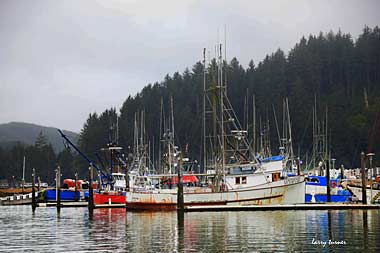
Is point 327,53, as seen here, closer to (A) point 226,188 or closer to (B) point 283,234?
(A) point 226,188

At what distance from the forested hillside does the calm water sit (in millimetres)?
89764

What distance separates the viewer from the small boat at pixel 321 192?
233 feet

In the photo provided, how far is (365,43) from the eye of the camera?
18800 cm

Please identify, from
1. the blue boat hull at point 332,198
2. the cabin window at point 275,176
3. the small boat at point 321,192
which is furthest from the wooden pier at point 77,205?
the blue boat hull at point 332,198

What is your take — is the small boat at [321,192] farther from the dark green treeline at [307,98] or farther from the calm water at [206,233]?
the dark green treeline at [307,98]

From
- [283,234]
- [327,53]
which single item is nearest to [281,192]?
[283,234]

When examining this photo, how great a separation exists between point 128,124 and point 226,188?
124m

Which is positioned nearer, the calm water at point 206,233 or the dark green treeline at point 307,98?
the calm water at point 206,233

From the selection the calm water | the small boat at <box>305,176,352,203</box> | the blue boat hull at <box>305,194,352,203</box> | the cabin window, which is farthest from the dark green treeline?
the calm water

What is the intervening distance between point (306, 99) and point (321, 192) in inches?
3532

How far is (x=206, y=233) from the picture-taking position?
38.3m

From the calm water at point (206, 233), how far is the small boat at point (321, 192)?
678 inches

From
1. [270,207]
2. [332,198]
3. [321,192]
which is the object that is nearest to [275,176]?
[270,207]

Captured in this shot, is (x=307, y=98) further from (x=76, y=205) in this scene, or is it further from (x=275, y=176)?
(x=275, y=176)
